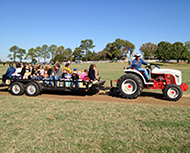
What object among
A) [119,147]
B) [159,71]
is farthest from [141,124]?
[159,71]

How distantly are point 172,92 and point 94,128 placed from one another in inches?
Result: 170

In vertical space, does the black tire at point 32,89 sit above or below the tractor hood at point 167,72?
below

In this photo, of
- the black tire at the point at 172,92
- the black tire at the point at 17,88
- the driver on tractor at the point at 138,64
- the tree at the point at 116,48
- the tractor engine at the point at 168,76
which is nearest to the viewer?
the black tire at the point at 172,92

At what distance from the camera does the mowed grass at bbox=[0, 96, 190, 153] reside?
4.01 meters

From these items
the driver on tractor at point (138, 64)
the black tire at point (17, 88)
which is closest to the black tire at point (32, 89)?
the black tire at point (17, 88)

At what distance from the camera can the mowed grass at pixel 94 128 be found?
13.1 ft

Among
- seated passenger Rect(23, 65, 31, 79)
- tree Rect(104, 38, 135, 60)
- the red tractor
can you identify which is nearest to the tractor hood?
the red tractor

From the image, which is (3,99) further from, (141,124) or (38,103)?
(141,124)

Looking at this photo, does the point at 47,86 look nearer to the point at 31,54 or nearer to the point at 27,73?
the point at 27,73

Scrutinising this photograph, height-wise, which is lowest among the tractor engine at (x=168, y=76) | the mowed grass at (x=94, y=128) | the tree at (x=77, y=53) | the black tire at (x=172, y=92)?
the mowed grass at (x=94, y=128)

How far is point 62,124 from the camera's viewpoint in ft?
17.1

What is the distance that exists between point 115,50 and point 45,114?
94467 millimetres

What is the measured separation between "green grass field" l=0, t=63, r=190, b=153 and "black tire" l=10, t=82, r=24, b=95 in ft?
6.89

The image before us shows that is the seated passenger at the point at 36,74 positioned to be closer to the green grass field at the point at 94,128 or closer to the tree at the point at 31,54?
the green grass field at the point at 94,128
